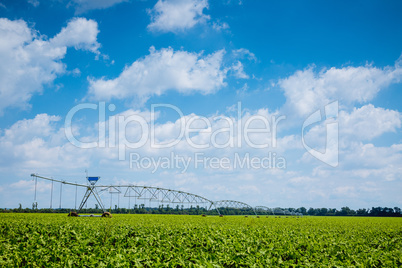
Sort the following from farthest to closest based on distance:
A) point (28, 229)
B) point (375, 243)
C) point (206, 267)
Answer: point (28, 229) < point (375, 243) < point (206, 267)

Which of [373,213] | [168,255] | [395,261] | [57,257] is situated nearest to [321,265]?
[395,261]

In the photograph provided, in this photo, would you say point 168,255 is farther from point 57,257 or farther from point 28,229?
point 28,229

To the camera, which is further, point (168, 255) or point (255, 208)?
point (255, 208)

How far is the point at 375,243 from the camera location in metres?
17.4

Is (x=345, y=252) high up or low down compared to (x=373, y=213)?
up

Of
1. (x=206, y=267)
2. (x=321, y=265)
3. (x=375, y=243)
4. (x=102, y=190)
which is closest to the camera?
(x=206, y=267)

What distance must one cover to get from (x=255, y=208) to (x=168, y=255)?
190 m

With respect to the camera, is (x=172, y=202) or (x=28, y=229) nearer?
(x=28, y=229)

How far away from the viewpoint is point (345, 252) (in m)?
12.8

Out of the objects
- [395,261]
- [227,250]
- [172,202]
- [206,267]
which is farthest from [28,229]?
[172,202]

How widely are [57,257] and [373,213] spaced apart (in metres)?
220

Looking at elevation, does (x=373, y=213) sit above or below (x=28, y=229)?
below

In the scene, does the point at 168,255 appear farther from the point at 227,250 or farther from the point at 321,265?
the point at 321,265

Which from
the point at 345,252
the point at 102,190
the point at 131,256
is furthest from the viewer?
the point at 102,190
